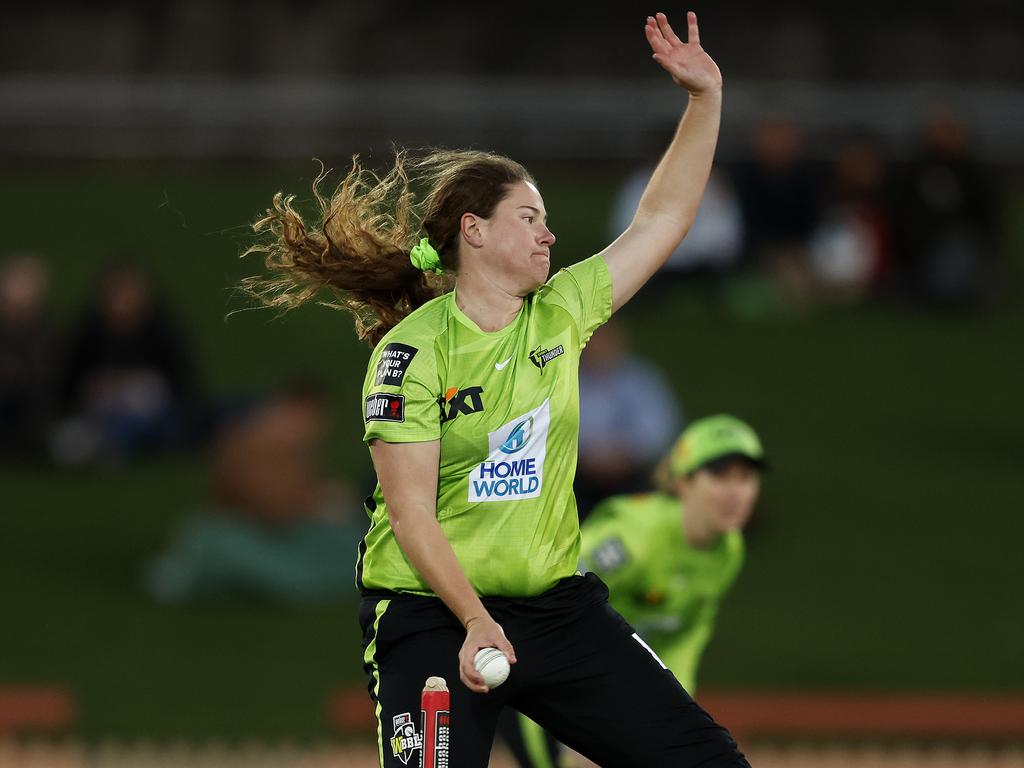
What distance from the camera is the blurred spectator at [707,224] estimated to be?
46.1ft

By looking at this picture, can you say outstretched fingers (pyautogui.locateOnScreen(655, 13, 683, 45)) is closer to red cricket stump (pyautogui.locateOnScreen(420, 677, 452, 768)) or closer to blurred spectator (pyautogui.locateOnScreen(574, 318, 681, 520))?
red cricket stump (pyautogui.locateOnScreen(420, 677, 452, 768))

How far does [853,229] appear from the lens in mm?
15094

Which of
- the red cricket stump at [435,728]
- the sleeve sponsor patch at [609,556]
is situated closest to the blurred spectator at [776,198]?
the sleeve sponsor patch at [609,556]

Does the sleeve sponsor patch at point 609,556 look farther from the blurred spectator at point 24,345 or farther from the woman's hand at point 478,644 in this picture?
the blurred spectator at point 24,345

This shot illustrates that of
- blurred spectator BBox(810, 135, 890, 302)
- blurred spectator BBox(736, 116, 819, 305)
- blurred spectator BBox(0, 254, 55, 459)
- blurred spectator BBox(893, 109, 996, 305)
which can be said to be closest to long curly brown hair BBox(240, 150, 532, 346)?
blurred spectator BBox(0, 254, 55, 459)

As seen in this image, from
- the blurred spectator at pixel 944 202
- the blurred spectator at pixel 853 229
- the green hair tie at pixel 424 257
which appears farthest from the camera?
the blurred spectator at pixel 853 229

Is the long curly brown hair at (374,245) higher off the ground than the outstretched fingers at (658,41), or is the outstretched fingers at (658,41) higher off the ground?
the outstretched fingers at (658,41)

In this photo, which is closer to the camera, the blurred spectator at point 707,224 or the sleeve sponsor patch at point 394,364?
the sleeve sponsor patch at point 394,364

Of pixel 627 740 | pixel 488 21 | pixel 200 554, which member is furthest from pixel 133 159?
pixel 627 740

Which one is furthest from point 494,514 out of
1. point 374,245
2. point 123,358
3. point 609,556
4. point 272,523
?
point 123,358

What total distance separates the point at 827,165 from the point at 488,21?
4.99 meters

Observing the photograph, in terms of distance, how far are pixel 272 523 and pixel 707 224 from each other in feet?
15.4

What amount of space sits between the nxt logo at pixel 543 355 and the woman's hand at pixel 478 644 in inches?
24.4

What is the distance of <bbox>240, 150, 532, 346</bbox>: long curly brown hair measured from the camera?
14.8 ft
